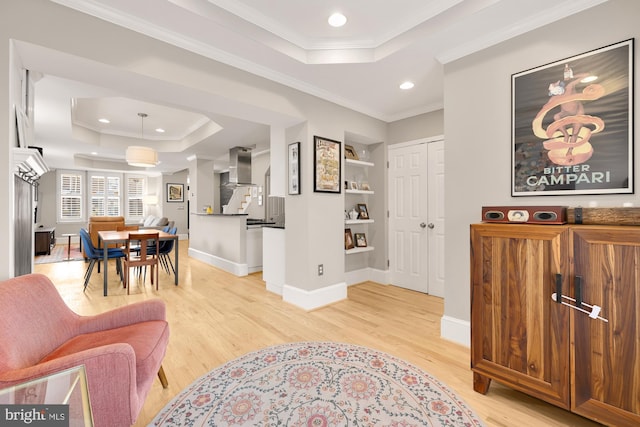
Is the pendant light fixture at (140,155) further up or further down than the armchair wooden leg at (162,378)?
further up

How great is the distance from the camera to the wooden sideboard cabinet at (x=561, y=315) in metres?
1.33

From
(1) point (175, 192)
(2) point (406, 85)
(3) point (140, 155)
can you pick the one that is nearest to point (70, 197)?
(1) point (175, 192)

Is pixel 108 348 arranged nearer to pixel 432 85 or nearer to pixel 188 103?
pixel 188 103

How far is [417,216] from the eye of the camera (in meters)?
4.00

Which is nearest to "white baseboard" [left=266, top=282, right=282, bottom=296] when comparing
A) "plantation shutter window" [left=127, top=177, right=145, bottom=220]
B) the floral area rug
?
the floral area rug

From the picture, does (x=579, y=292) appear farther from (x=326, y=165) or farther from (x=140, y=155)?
(x=140, y=155)

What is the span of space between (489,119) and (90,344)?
3.09 meters

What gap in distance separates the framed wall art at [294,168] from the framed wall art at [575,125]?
2.14 m

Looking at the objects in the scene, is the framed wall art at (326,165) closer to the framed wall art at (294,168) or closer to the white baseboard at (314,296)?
the framed wall art at (294,168)

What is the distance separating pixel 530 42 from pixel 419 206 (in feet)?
7.32

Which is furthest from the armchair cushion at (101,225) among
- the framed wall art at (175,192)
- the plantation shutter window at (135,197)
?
the plantation shutter window at (135,197)

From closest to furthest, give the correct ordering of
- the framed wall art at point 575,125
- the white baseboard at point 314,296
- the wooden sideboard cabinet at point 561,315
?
the wooden sideboard cabinet at point 561,315 < the framed wall art at point 575,125 < the white baseboard at point 314,296

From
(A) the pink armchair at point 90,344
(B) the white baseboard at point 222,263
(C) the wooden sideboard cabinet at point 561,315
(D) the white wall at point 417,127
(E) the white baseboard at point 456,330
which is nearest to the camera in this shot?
(A) the pink armchair at point 90,344

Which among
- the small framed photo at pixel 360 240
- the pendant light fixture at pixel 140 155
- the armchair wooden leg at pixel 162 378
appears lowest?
the armchair wooden leg at pixel 162 378
